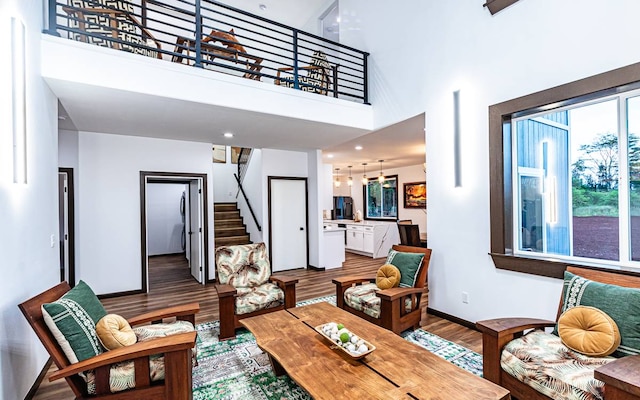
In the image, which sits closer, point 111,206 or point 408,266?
point 408,266

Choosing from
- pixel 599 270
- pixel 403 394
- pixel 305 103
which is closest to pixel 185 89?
pixel 305 103

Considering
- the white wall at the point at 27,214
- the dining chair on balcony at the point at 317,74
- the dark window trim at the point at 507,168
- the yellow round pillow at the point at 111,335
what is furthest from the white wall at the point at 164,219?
the dark window trim at the point at 507,168

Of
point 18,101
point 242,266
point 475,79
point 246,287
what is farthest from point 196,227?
point 475,79

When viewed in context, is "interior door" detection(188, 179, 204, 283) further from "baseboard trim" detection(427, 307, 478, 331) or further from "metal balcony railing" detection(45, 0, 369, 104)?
"baseboard trim" detection(427, 307, 478, 331)

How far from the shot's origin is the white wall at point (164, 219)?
895cm

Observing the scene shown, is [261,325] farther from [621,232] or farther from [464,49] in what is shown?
[464,49]

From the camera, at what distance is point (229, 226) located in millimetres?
7324

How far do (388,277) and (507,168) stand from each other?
1.70 m

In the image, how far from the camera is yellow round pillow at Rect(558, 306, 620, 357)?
6.09ft

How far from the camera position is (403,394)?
155cm

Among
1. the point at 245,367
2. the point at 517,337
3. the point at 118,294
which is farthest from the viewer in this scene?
the point at 118,294

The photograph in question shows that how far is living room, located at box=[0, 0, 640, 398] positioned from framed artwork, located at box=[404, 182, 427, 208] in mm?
4336

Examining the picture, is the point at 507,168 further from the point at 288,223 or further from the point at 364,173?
the point at 364,173

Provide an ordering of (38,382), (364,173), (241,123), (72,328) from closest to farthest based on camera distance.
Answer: (72,328), (38,382), (241,123), (364,173)
